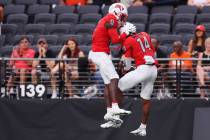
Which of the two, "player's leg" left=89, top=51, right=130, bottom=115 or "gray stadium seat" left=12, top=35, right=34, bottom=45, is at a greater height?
"gray stadium seat" left=12, top=35, right=34, bottom=45

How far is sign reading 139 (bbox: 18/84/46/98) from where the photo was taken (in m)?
19.9

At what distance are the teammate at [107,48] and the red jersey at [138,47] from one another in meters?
0.19

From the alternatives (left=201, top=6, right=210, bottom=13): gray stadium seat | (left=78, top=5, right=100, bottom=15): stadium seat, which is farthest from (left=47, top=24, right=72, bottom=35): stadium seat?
(left=201, top=6, right=210, bottom=13): gray stadium seat

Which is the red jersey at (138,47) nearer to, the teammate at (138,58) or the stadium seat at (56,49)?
the teammate at (138,58)

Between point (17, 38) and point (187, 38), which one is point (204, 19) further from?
point (17, 38)

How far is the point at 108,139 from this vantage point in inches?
803

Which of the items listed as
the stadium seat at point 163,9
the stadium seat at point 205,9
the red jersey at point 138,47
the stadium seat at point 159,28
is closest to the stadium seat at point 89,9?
the stadium seat at point 163,9

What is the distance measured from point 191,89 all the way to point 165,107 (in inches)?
27.9

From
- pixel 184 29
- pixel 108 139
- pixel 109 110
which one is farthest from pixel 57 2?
pixel 109 110

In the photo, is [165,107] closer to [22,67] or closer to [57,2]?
[22,67]

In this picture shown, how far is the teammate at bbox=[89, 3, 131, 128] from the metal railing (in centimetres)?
234

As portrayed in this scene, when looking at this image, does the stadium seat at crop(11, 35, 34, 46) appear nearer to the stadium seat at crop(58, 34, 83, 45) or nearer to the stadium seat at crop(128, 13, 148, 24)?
the stadium seat at crop(58, 34, 83, 45)

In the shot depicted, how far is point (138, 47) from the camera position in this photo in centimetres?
1706

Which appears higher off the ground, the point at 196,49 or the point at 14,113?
the point at 196,49
